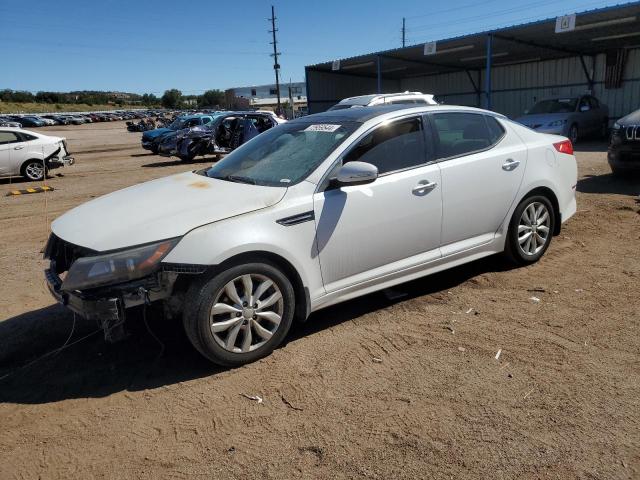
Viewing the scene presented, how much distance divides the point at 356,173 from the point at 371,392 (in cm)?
147

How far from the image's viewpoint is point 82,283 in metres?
3.05

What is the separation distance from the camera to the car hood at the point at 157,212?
318 cm

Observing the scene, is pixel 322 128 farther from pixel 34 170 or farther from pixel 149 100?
pixel 149 100

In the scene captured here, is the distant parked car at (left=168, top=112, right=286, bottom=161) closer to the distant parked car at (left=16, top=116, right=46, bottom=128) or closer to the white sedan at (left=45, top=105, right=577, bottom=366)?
the white sedan at (left=45, top=105, right=577, bottom=366)

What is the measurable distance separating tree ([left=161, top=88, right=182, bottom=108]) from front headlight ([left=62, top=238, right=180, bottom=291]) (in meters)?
133

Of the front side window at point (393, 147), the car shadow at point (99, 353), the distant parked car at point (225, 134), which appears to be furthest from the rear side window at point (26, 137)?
the front side window at point (393, 147)

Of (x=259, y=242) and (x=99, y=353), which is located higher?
(x=259, y=242)

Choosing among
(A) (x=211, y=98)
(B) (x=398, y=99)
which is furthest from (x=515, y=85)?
(A) (x=211, y=98)

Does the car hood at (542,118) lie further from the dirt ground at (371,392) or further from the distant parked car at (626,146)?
the dirt ground at (371,392)

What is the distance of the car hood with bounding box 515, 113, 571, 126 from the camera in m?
16.1

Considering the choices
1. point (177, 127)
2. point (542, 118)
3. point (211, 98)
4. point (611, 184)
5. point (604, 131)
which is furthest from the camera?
point (211, 98)

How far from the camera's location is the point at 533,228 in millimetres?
4895

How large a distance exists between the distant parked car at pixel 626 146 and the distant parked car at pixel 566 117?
7274 millimetres

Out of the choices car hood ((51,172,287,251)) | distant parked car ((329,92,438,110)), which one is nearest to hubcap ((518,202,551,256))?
car hood ((51,172,287,251))
